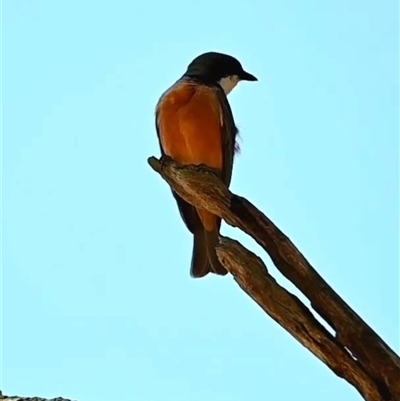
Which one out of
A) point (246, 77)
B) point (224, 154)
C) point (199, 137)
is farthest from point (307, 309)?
point (246, 77)

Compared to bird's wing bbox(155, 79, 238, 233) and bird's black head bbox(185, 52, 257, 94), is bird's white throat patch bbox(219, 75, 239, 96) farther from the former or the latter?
bird's wing bbox(155, 79, 238, 233)

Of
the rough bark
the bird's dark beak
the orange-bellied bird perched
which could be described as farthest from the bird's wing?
the rough bark

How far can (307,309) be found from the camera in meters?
3.88

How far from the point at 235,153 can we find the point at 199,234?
0.77 m

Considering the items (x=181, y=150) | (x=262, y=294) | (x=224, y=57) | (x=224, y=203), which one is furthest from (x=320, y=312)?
(x=224, y=57)

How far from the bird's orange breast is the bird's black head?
19.1 inches

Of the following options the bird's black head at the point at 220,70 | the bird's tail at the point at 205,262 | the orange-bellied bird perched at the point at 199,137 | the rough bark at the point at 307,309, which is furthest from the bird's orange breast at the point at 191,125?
the rough bark at the point at 307,309

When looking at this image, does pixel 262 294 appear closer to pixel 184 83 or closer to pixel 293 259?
pixel 293 259

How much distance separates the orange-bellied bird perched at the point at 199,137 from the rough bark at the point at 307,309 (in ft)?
7.58

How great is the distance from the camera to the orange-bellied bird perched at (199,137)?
6.78m

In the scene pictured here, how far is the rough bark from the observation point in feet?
12.1

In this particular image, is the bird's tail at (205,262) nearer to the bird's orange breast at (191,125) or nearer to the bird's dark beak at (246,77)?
the bird's orange breast at (191,125)

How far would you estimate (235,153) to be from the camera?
7.32 meters

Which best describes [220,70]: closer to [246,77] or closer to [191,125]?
Result: [246,77]
